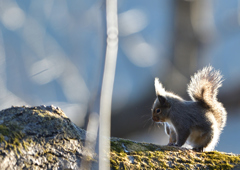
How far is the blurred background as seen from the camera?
12.4 feet

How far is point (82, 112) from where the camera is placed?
3.65 m

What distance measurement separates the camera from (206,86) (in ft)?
8.86

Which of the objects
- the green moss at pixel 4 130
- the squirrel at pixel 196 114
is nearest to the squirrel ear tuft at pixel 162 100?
the squirrel at pixel 196 114

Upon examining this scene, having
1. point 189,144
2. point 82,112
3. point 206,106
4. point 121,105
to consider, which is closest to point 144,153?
point 189,144

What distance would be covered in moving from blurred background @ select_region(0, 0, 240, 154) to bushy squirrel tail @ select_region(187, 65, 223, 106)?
0.96 meters

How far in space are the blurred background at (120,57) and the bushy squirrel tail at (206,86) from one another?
965mm

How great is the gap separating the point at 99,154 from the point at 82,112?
2508 millimetres

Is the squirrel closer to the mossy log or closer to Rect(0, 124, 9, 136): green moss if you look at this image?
the mossy log

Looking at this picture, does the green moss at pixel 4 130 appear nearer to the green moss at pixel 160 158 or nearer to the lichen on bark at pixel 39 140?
the lichen on bark at pixel 39 140

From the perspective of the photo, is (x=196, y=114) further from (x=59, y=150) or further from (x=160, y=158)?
(x=59, y=150)

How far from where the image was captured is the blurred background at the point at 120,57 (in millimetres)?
3789

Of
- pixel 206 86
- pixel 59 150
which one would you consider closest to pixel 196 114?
pixel 206 86

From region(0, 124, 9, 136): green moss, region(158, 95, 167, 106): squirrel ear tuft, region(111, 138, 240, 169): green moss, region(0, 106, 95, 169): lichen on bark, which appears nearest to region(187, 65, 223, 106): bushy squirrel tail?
region(158, 95, 167, 106): squirrel ear tuft

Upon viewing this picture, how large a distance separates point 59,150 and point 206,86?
1.84m
